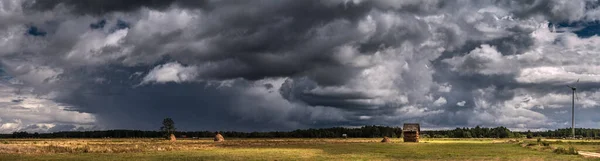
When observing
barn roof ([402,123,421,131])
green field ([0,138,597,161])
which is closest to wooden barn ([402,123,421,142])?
barn roof ([402,123,421,131])

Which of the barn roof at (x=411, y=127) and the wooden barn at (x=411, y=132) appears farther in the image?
the barn roof at (x=411, y=127)

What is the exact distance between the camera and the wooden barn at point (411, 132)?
438ft

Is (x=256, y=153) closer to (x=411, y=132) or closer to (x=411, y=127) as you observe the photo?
(x=411, y=132)

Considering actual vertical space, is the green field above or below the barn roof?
below

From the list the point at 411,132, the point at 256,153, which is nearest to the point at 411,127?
the point at 411,132

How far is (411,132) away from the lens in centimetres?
13400

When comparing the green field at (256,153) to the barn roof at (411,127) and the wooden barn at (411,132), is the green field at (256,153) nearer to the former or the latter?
the wooden barn at (411,132)

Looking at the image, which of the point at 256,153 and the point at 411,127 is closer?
the point at 256,153

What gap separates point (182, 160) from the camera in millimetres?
44219

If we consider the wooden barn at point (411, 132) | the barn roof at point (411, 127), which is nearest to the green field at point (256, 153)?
the wooden barn at point (411, 132)

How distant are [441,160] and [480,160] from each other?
9.90ft

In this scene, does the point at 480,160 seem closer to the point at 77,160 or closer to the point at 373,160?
the point at 373,160

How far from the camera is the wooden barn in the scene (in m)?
134

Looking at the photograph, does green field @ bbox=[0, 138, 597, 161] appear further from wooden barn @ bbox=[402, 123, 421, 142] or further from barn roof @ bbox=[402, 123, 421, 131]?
barn roof @ bbox=[402, 123, 421, 131]
